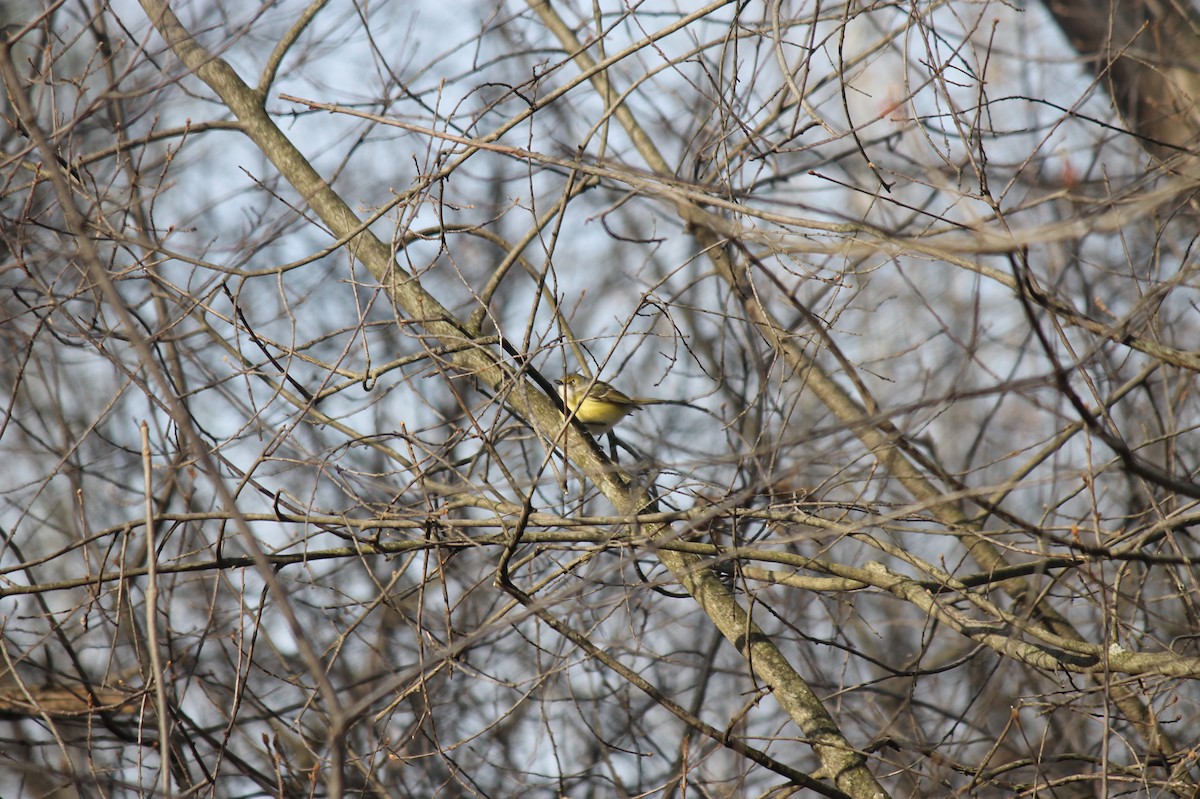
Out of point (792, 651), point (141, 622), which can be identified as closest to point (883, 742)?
point (141, 622)

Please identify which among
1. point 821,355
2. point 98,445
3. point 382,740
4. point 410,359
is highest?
point 98,445

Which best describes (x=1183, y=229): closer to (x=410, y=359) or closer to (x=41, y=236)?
(x=410, y=359)

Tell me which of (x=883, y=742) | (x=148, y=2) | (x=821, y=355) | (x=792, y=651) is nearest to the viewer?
(x=883, y=742)

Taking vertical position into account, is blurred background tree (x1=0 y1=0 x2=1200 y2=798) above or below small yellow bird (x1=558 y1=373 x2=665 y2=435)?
below

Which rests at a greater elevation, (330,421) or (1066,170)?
(1066,170)

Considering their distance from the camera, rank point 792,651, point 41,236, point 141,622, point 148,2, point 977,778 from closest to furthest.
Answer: point 977,778, point 148,2, point 41,236, point 141,622, point 792,651

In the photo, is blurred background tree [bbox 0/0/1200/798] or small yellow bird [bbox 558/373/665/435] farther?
small yellow bird [bbox 558/373/665/435]

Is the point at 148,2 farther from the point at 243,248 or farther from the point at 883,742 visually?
the point at 883,742

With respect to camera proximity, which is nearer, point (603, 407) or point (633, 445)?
point (633, 445)

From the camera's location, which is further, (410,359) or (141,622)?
(141,622)

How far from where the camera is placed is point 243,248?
3.76m

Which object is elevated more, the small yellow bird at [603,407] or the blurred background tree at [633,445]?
the small yellow bird at [603,407]

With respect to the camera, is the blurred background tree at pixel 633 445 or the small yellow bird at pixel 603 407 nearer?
the blurred background tree at pixel 633 445

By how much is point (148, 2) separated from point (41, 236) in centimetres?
149
